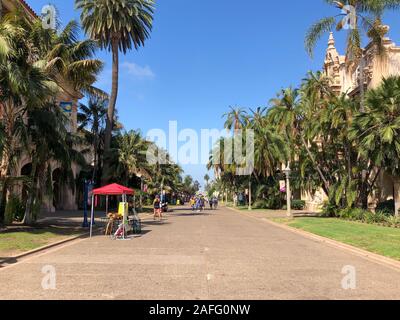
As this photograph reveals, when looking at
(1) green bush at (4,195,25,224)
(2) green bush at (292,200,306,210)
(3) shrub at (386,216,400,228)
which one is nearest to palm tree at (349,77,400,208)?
(3) shrub at (386,216,400,228)

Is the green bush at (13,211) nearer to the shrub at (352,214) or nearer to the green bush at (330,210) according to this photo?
the shrub at (352,214)

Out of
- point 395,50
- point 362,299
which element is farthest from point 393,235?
point 395,50

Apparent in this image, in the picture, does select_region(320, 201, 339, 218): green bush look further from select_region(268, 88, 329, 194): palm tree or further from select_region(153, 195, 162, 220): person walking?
select_region(153, 195, 162, 220): person walking

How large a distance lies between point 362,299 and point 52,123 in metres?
17.6

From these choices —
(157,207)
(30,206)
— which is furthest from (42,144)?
(157,207)

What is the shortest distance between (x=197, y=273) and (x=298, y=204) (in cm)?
4435

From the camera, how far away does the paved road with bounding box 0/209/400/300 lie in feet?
26.2

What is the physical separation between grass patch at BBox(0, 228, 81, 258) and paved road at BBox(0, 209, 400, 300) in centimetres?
105

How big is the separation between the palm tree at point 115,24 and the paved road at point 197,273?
28154 millimetres

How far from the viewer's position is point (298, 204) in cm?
5269

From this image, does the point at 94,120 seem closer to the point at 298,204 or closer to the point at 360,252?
the point at 298,204

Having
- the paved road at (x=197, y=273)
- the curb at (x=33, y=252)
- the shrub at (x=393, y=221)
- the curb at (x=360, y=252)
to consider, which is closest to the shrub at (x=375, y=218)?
the shrub at (x=393, y=221)

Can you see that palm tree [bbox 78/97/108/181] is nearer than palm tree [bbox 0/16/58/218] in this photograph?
No
